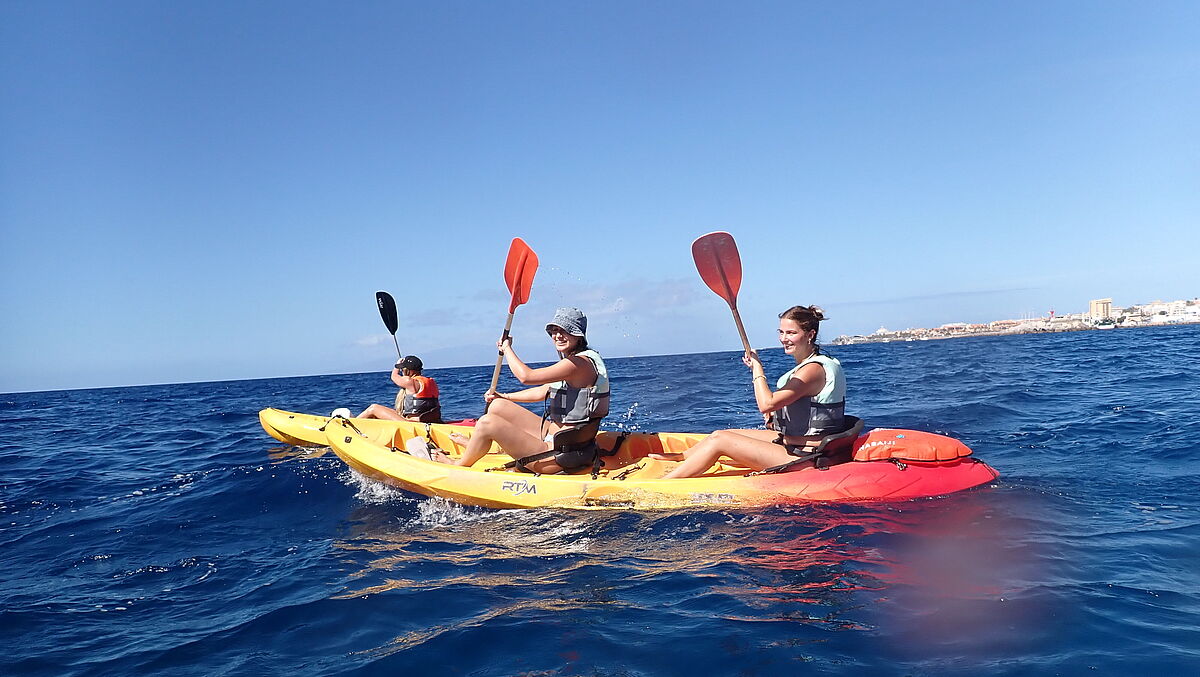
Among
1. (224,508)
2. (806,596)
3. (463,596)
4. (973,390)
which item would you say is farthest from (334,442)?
(973,390)

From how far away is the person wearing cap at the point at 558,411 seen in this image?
593 cm

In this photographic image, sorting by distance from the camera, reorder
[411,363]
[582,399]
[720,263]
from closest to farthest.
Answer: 1. [582,399]
2. [720,263]
3. [411,363]

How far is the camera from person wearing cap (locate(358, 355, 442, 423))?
9914 millimetres

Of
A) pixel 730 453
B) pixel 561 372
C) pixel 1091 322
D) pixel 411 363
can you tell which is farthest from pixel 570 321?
pixel 1091 322

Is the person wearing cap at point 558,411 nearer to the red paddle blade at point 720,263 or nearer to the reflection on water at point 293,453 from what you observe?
the red paddle blade at point 720,263

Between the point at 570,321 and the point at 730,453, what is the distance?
179cm

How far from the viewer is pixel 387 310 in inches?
437

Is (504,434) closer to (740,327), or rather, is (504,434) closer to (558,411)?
(558,411)

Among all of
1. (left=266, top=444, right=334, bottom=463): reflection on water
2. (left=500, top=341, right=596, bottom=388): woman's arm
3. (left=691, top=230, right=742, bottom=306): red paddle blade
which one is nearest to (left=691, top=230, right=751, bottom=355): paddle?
(left=691, top=230, right=742, bottom=306): red paddle blade

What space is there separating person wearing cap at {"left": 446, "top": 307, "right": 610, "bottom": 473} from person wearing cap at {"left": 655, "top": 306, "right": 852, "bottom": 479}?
0.92 metres

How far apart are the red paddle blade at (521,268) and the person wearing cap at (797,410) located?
2.98m

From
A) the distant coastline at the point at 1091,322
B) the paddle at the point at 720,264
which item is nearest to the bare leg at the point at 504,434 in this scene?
the paddle at the point at 720,264

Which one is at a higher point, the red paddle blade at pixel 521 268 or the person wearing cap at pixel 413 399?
the red paddle blade at pixel 521 268

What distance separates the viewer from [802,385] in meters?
5.56
